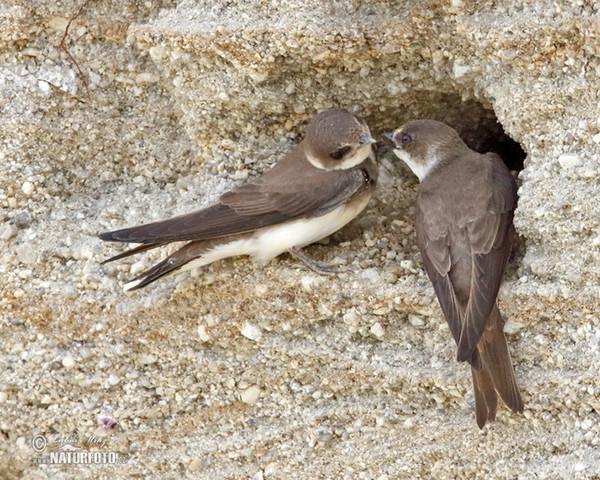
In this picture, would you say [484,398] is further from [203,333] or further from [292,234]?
[203,333]

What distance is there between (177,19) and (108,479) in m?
1.54

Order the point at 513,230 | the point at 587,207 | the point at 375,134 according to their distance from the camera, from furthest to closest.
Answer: the point at 375,134, the point at 513,230, the point at 587,207

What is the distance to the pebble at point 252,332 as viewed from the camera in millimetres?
3492

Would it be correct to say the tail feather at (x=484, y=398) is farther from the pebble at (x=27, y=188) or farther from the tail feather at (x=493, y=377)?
the pebble at (x=27, y=188)

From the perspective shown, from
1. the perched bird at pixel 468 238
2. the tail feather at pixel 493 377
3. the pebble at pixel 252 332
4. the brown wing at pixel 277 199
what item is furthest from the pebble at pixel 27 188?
the tail feather at pixel 493 377

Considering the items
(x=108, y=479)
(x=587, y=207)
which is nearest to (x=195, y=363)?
(x=108, y=479)

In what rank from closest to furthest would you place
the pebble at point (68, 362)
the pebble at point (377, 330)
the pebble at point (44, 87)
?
the pebble at point (377, 330)
the pebble at point (68, 362)
the pebble at point (44, 87)

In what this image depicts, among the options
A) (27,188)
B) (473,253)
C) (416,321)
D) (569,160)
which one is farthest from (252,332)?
(569,160)

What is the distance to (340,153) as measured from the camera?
12.0 feet

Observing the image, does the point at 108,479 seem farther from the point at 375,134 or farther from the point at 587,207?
the point at 587,207

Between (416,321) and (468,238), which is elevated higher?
(468,238)

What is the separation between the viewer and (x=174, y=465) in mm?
3609

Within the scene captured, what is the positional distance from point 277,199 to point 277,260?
0.20m

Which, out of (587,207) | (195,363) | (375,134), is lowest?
(195,363)
